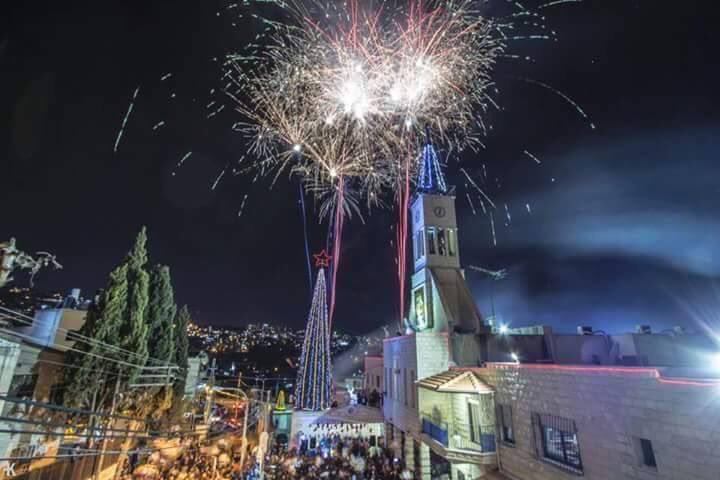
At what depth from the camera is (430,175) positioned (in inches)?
1084

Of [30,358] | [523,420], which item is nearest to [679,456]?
[523,420]

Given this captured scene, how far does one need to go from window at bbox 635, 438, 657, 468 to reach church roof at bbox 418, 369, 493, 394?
20.1ft

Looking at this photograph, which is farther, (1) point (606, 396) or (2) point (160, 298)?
(2) point (160, 298)

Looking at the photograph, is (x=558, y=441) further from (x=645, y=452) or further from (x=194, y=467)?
(x=194, y=467)

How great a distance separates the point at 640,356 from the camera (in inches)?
652

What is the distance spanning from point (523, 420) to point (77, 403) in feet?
57.9

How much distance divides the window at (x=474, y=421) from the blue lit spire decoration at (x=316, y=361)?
16.6 metres

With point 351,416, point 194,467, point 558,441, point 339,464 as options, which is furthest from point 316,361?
point 558,441

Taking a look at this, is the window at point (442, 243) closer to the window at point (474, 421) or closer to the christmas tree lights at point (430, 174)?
the christmas tree lights at point (430, 174)

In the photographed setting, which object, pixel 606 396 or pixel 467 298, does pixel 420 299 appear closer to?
pixel 467 298

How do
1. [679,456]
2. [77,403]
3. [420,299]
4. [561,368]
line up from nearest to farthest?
[679,456], [561,368], [77,403], [420,299]

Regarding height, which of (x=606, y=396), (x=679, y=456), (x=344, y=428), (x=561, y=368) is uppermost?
(x=561, y=368)

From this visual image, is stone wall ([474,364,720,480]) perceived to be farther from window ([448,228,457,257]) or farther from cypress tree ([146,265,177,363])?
cypress tree ([146,265,177,363])

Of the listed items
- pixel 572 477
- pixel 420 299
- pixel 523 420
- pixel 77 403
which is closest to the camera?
pixel 572 477
